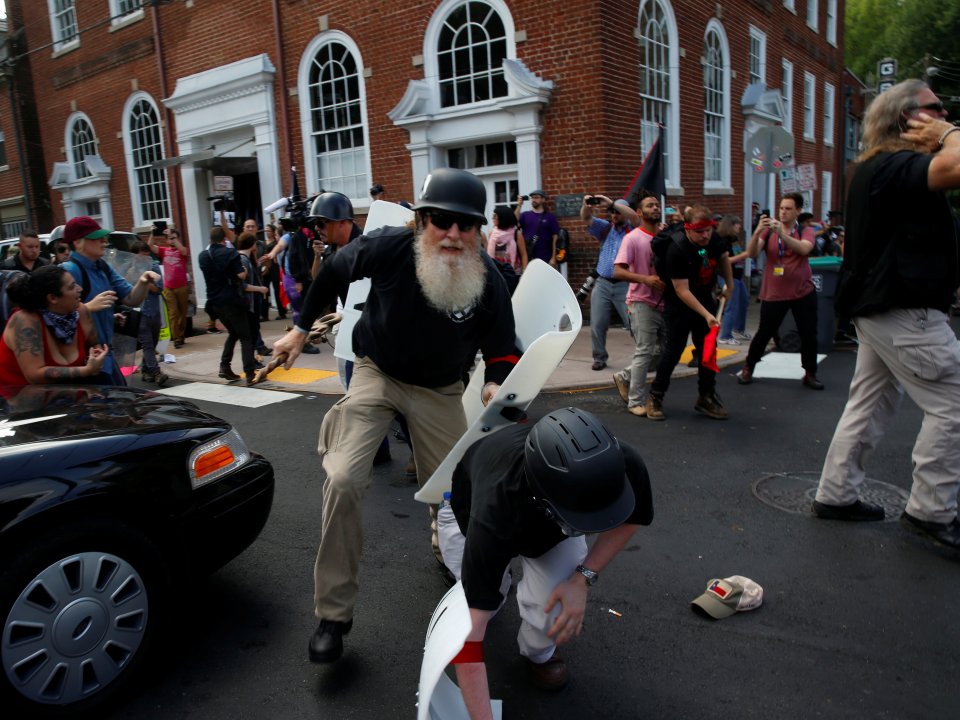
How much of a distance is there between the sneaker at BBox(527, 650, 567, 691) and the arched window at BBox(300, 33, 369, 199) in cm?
1177

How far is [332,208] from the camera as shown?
15.4 ft

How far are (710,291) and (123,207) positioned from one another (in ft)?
56.1

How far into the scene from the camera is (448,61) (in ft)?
38.4

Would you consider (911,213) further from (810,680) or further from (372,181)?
(372,181)

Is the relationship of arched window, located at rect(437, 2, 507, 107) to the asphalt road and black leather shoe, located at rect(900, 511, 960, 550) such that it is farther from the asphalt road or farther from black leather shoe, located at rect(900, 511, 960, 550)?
black leather shoe, located at rect(900, 511, 960, 550)

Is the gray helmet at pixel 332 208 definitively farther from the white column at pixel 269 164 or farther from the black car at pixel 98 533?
the white column at pixel 269 164

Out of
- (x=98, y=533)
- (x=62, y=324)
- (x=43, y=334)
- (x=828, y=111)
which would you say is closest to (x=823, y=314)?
(x=62, y=324)

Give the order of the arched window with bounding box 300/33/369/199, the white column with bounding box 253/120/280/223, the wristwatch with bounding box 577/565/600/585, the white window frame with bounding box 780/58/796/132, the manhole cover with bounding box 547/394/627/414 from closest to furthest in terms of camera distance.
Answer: the wristwatch with bounding box 577/565/600/585, the manhole cover with bounding box 547/394/627/414, the arched window with bounding box 300/33/369/199, the white column with bounding box 253/120/280/223, the white window frame with bounding box 780/58/796/132

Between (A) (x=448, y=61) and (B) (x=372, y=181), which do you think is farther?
(B) (x=372, y=181)

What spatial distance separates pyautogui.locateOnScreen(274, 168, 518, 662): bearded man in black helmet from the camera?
2639 millimetres

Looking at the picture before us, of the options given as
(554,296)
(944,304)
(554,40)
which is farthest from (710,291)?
(554,40)

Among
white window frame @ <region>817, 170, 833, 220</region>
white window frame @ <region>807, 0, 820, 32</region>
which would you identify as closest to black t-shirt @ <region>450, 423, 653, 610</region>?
white window frame @ <region>807, 0, 820, 32</region>

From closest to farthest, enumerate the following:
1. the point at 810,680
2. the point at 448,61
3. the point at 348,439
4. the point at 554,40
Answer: the point at 810,680
the point at 348,439
the point at 554,40
the point at 448,61

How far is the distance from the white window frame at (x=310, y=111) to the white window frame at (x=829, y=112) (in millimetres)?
Result: 16015
